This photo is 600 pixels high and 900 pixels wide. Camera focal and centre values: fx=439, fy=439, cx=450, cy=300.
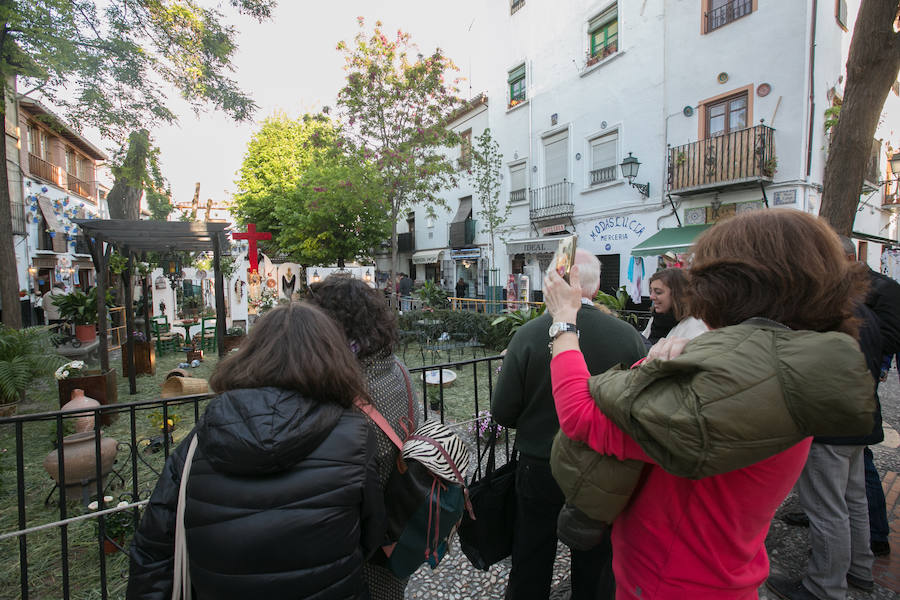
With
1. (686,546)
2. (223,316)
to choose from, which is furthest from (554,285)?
(223,316)

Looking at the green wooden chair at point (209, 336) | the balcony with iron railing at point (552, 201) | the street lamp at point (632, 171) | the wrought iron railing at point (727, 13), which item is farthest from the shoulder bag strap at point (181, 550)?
the balcony with iron railing at point (552, 201)

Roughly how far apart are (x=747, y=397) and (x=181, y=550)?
140 centimetres

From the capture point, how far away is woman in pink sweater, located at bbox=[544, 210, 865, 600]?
0.95 m

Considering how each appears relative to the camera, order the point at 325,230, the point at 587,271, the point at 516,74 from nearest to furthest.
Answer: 1. the point at 587,271
2. the point at 516,74
3. the point at 325,230

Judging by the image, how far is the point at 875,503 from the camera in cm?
257

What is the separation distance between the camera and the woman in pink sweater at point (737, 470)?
953 millimetres

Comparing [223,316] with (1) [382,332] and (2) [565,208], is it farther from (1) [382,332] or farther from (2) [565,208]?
(2) [565,208]

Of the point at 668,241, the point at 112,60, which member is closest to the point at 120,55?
the point at 112,60

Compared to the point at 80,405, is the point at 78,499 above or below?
below

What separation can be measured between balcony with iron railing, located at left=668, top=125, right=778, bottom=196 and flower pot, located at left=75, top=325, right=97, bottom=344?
44.9ft

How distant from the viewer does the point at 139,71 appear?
24.8 ft

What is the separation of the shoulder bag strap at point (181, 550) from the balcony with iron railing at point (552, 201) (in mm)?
14536

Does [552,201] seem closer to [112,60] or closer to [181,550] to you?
[112,60]

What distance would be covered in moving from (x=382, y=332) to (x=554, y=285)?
0.66 m
